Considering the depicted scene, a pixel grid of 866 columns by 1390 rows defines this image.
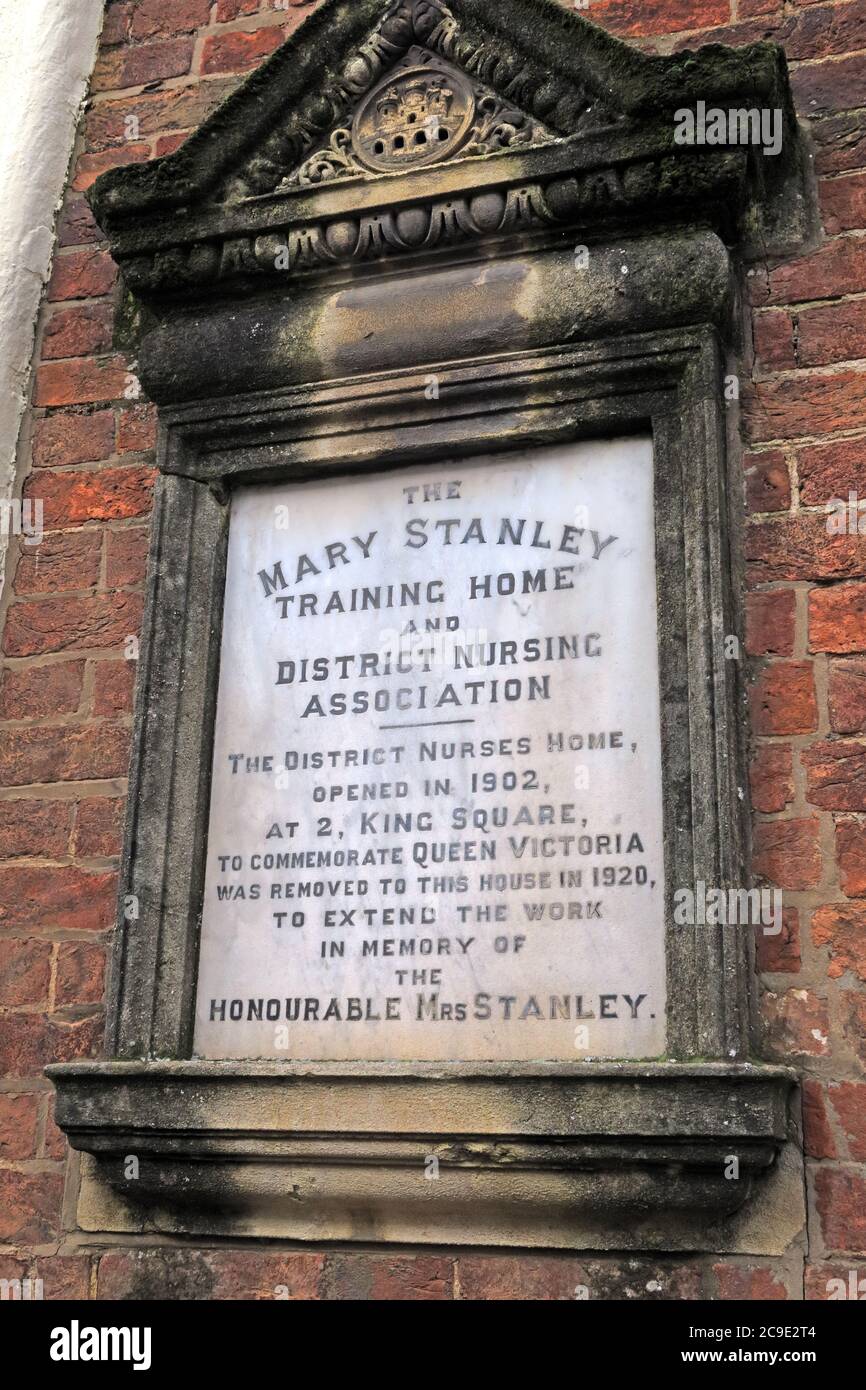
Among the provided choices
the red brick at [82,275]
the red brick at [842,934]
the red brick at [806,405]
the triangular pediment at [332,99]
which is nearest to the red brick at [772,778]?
the red brick at [842,934]

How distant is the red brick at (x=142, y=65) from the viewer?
409 cm

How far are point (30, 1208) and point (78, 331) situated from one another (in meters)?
2.05

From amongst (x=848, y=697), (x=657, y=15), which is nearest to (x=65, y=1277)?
(x=848, y=697)

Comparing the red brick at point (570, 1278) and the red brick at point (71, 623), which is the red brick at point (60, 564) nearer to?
the red brick at point (71, 623)

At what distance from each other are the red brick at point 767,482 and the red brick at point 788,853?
636 mm

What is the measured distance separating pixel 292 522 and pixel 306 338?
0.40m

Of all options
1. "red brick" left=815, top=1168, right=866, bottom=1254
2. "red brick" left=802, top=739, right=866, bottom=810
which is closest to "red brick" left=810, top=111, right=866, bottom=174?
"red brick" left=802, top=739, right=866, bottom=810

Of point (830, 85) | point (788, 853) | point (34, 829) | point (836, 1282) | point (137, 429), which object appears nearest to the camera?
point (836, 1282)

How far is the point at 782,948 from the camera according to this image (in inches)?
116

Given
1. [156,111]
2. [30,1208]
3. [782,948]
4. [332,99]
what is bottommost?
[30,1208]

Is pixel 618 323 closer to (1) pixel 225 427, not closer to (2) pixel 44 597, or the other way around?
(1) pixel 225 427

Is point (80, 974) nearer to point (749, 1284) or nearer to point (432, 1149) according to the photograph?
point (432, 1149)

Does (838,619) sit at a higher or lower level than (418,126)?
lower
